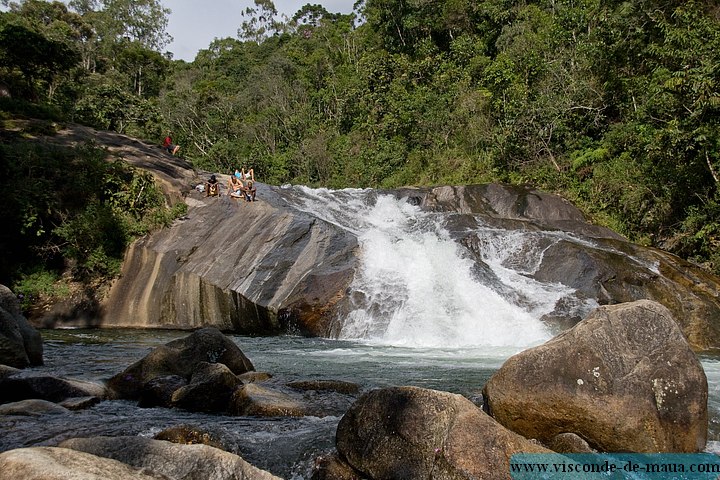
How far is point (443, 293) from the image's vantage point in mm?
15219

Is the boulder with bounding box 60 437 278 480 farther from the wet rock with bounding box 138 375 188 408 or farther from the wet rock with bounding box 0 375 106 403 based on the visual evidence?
the wet rock with bounding box 0 375 106 403

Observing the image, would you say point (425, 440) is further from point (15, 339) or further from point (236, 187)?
point (236, 187)

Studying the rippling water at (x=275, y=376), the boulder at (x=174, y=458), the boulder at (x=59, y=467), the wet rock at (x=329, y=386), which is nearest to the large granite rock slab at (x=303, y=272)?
the rippling water at (x=275, y=376)

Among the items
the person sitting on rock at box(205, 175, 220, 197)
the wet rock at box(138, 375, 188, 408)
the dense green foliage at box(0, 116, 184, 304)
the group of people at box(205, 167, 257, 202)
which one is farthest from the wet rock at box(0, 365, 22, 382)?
the person sitting on rock at box(205, 175, 220, 197)

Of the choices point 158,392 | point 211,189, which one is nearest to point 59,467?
point 158,392

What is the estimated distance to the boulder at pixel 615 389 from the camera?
5.36 meters

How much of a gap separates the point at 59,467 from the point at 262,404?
3768 millimetres

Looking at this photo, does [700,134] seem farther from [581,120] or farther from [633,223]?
[581,120]

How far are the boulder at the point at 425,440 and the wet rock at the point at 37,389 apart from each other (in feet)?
12.8

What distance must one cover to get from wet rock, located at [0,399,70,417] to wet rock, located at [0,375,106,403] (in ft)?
1.85

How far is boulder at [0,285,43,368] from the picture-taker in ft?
28.6

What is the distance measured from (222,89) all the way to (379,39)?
19.6 meters

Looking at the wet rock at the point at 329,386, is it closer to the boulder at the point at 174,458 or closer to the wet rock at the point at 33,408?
the wet rock at the point at 33,408

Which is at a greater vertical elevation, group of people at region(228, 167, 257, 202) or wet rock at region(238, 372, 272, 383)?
group of people at region(228, 167, 257, 202)
